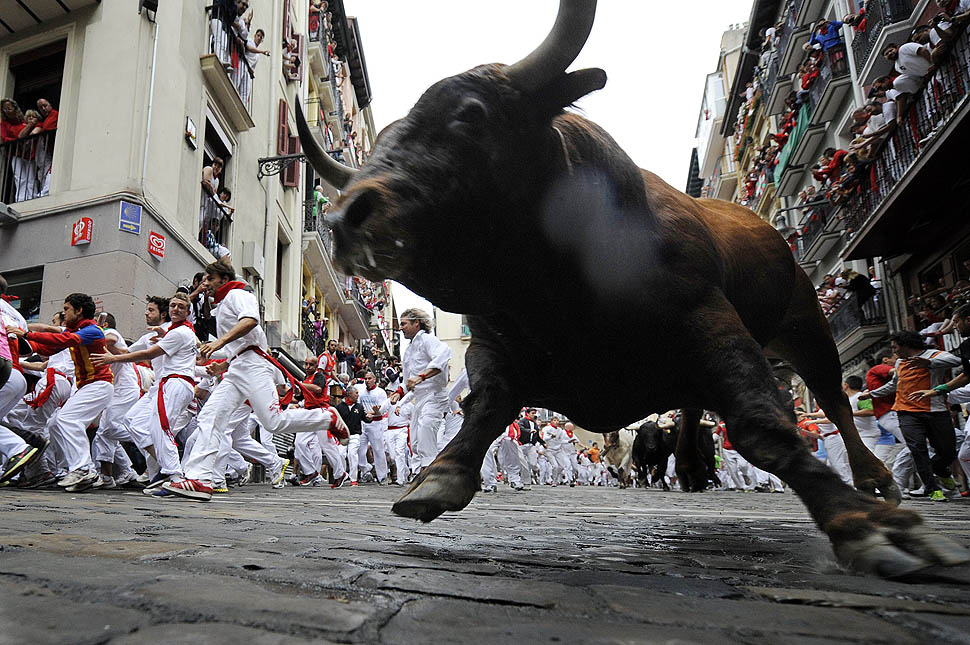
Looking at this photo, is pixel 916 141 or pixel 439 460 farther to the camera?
pixel 916 141

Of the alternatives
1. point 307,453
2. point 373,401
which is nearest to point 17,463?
point 307,453

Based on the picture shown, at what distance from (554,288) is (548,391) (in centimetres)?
55

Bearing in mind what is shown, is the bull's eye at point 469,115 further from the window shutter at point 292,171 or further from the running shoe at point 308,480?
the window shutter at point 292,171

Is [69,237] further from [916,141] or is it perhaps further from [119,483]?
[916,141]

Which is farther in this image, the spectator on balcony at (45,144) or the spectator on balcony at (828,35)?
the spectator on balcony at (828,35)

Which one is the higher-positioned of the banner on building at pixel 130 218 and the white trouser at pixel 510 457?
the banner on building at pixel 130 218

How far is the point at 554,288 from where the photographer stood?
8.44ft

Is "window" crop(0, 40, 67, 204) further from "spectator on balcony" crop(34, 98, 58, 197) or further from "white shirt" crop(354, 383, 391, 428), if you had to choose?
"white shirt" crop(354, 383, 391, 428)

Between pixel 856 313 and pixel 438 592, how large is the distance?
2199 cm

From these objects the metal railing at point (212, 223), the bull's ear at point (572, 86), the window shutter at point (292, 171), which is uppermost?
the window shutter at point (292, 171)

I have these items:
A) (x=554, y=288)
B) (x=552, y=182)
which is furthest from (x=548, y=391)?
(x=552, y=182)

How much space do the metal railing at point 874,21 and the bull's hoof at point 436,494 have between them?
1961 cm

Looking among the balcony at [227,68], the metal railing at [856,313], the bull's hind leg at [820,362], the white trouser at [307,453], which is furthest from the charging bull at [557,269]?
the metal railing at [856,313]

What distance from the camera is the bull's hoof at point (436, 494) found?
2.44m
